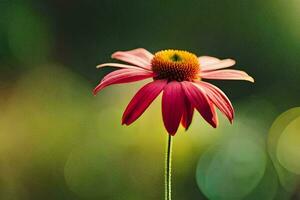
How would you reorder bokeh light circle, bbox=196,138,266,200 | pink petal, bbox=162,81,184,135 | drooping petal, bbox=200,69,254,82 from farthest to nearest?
bokeh light circle, bbox=196,138,266,200
drooping petal, bbox=200,69,254,82
pink petal, bbox=162,81,184,135

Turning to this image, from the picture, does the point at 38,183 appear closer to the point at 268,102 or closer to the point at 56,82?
the point at 56,82

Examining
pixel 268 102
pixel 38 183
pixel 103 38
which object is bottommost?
pixel 38 183

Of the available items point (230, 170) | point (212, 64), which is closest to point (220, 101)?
point (212, 64)

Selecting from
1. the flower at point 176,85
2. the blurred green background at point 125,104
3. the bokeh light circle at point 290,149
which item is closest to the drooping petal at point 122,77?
the flower at point 176,85

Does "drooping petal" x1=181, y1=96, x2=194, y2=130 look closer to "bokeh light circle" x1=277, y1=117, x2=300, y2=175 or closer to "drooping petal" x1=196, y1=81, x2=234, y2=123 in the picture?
"drooping petal" x1=196, y1=81, x2=234, y2=123

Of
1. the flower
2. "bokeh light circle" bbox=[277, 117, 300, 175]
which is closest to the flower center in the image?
the flower

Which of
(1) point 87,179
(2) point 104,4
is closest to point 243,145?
(1) point 87,179

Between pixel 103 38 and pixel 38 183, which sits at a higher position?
pixel 103 38

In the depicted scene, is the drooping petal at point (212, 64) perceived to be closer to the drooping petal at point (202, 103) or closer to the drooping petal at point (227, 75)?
the drooping petal at point (227, 75)
